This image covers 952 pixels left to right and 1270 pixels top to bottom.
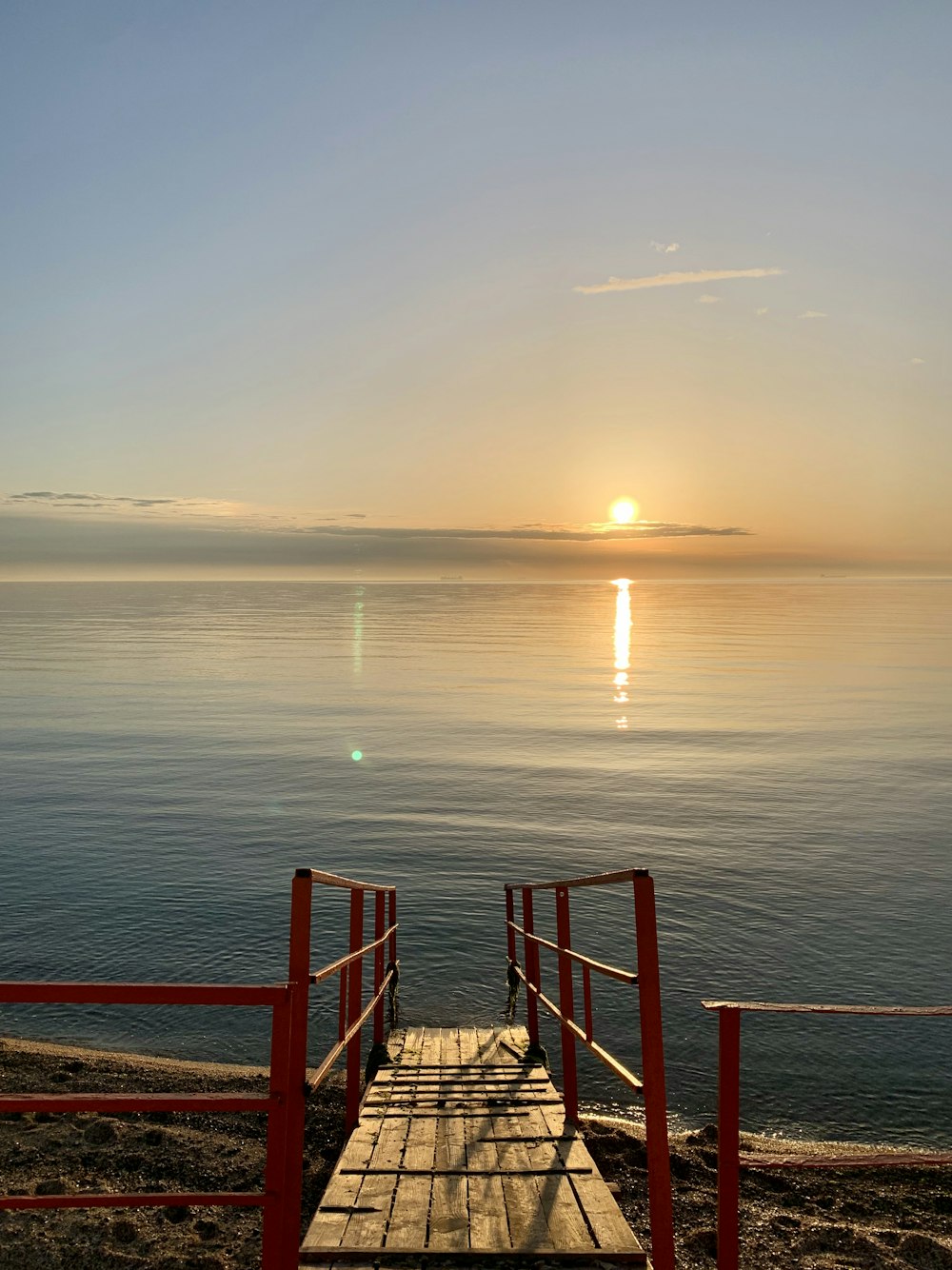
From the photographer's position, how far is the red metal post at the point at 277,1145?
326 centimetres

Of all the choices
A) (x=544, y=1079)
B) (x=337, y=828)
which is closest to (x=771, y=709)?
(x=337, y=828)

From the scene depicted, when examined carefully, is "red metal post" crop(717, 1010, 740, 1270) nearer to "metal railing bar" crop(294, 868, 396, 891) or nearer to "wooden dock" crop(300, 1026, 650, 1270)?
"wooden dock" crop(300, 1026, 650, 1270)

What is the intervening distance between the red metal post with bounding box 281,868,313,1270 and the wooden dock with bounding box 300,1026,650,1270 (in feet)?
2.02

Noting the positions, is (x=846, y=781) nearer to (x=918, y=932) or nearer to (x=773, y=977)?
(x=918, y=932)

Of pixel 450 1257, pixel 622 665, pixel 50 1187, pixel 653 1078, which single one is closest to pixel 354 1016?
pixel 50 1187

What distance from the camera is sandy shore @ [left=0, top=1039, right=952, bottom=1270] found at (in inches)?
219

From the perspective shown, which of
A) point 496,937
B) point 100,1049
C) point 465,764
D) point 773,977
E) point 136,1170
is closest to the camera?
point 136,1170

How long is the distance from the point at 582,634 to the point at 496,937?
90108mm

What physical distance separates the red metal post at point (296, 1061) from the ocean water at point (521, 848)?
21.2 feet

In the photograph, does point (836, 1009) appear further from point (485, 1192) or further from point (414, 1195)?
point (414, 1195)

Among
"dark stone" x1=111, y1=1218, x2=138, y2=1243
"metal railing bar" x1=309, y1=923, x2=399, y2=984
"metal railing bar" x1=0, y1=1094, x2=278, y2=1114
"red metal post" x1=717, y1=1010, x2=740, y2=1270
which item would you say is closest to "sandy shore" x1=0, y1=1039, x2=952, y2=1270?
"dark stone" x1=111, y1=1218, x2=138, y2=1243

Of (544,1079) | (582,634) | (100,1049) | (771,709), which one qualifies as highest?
(582,634)

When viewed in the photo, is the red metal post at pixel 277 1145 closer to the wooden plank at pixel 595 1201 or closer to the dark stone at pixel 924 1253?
the wooden plank at pixel 595 1201

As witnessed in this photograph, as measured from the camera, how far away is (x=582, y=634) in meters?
103
